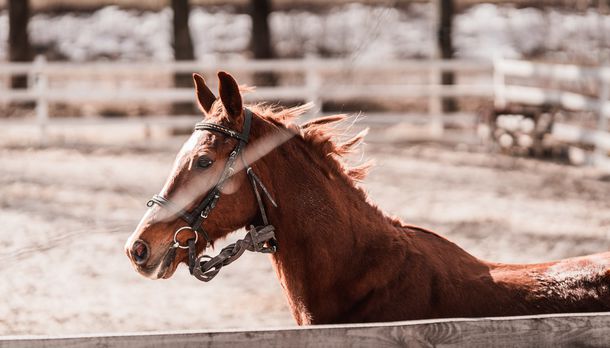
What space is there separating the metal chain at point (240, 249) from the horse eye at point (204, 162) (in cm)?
30

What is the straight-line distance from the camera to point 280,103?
14.8m

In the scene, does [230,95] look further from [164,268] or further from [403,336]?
[403,336]

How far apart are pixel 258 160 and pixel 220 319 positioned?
2.84 m

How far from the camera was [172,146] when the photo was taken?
1603 centimetres

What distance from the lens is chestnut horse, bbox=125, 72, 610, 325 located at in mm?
3473

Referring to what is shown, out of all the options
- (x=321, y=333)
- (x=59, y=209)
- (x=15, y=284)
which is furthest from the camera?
(x=59, y=209)

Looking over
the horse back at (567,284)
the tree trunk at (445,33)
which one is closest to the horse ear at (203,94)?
the horse back at (567,284)

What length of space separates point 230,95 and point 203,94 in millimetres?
288

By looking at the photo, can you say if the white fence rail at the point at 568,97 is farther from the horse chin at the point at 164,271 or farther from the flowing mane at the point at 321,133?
the horse chin at the point at 164,271

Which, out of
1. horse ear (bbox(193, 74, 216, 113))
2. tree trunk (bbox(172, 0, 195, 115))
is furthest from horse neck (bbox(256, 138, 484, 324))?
tree trunk (bbox(172, 0, 195, 115))

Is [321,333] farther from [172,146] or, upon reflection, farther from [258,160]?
[172,146]

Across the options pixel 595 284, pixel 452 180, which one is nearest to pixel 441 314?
pixel 595 284

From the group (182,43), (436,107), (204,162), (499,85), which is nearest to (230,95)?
(204,162)

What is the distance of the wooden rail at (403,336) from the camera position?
9.89ft
